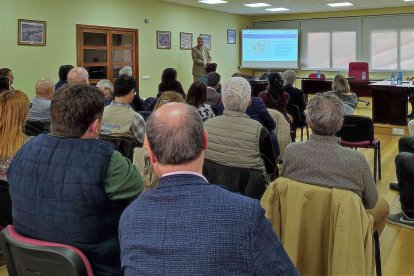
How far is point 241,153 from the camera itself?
2730 millimetres

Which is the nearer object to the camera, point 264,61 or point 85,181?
point 85,181

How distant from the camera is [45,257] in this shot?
144cm

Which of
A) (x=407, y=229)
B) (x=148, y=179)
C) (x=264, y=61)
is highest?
(x=264, y=61)

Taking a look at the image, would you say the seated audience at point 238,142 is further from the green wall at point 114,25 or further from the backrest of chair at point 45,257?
the green wall at point 114,25

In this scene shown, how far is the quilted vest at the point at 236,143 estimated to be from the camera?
8.95ft

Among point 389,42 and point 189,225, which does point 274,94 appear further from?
point 389,42

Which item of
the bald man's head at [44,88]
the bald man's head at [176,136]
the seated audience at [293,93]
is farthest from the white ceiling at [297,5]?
the bald man's head at [176,136]

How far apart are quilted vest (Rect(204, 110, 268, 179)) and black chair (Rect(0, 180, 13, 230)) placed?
1210 millimetres

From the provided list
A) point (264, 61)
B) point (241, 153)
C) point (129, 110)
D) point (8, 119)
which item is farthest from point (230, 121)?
point (264, 61)

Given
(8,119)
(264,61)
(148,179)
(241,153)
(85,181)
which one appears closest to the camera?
(85,181)

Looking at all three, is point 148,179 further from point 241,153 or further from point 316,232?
point 316,232

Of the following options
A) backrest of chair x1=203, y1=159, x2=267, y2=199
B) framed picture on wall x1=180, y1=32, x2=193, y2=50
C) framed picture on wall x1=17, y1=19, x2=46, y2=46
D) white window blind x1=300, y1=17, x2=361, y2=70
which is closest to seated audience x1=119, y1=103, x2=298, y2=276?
backrest of chair x1=203, y1=159, x2=267, y2=199

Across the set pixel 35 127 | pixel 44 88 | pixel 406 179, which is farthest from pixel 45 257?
pixel 44 88

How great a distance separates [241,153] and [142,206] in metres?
1.63
